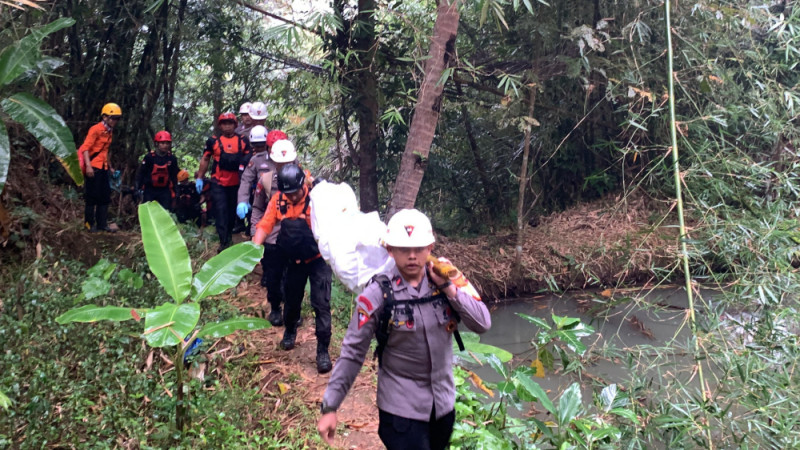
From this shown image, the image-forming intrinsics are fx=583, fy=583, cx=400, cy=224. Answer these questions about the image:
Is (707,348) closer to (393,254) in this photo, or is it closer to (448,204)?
(393,254)

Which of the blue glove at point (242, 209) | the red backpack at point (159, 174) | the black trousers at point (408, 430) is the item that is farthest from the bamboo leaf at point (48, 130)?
the black trousers at point (408, 430)

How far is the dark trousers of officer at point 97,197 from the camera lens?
23.2 feet

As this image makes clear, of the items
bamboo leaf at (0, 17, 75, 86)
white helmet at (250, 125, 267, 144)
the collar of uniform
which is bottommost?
the collar of uniform

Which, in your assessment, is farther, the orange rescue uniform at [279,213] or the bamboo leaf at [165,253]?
the orange rescue uniform at [279,213]

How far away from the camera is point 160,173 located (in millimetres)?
7633

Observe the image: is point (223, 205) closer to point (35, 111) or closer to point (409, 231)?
point (35, 111)

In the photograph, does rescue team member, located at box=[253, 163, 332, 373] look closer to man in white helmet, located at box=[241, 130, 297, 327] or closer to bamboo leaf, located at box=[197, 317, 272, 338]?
man in white helmet, located at box=[241, 130, 297, 327]

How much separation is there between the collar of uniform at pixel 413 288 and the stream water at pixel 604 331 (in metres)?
2.72

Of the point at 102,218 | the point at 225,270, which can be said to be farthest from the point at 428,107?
the point at 102,218

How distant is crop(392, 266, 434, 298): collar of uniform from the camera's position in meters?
2.82

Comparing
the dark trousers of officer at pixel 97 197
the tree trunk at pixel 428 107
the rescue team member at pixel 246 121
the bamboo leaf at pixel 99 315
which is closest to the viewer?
the bamboo leaf at pixel 99 315

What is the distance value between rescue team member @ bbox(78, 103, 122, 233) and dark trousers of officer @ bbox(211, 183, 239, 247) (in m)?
1.32

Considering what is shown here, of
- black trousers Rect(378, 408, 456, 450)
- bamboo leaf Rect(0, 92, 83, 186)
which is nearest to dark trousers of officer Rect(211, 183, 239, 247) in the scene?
bamboo leaf Rect(0, 92, 83, 186)

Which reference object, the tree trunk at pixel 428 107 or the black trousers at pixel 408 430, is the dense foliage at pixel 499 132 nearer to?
the tree trunk at pixel 428 107
